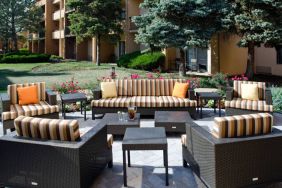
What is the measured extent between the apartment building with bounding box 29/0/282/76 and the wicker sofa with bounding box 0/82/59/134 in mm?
15091

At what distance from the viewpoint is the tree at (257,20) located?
53.1 ft

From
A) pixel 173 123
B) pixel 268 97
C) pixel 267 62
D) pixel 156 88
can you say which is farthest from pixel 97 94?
pixel 267 62

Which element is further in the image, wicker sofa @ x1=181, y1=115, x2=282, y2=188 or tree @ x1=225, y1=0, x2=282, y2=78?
tree @ x1=225, y1=0, x2=282, y2=78

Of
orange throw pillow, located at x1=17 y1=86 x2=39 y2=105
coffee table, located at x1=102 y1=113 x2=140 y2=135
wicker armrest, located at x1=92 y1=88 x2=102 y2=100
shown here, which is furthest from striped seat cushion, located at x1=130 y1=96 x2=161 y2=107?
orange throw pillow, located at x1=17 y1=86 x2=39 y2=105

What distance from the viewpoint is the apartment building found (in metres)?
22.2

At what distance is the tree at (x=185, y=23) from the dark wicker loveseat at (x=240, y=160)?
13.7 meters

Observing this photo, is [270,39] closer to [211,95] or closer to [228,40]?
[228,40]

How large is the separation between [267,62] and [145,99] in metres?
15.9

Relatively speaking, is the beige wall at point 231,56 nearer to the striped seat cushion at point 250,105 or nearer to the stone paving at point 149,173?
the striped seat cushion at point 250,105

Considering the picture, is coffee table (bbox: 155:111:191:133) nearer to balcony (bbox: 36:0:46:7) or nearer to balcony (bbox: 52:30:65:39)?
balcony (bbox: 52:30:65:39)

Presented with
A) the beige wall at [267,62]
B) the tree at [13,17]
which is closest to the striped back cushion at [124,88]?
the beige wall at [267,62]

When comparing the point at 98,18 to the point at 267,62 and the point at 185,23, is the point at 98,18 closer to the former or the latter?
the point at 185,23

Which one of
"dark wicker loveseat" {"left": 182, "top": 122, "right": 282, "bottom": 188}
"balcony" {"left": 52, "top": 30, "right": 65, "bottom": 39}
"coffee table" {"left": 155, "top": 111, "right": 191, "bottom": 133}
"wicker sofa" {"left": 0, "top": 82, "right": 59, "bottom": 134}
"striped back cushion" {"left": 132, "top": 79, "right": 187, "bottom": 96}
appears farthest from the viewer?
"balcony" {"left": 52, "top": 30, "right": 65, "bottom": 39}

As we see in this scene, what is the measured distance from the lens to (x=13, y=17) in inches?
1753
